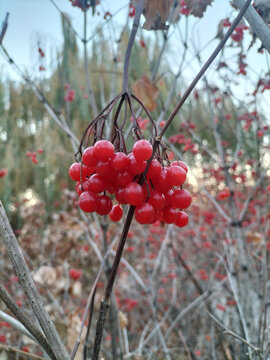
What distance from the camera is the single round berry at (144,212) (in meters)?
0.57

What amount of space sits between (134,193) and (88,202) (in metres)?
0.14

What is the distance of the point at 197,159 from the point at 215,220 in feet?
3.98

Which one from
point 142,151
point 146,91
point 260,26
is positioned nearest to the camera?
point 142,151

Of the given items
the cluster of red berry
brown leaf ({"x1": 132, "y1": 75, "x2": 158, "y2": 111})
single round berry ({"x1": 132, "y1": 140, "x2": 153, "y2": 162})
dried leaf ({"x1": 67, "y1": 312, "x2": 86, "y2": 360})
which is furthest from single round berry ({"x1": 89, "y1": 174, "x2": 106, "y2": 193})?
dried leaf ({"x1": 67, "y1": 312, "x2": 86, "y2": 360})

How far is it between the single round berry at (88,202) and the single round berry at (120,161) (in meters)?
0.11

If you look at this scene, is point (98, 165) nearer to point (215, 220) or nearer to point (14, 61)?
point (14, 61)

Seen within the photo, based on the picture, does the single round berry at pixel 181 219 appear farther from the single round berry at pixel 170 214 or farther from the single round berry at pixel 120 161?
the single round berry at pixel 120 161

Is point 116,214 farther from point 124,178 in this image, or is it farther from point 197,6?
point 197,6

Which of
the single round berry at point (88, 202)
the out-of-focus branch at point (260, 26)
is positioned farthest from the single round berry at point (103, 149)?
the out-of-focus branch at point (260, 26)

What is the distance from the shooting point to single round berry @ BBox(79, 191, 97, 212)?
0.63 meters

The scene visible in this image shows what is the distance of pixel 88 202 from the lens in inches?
24.9

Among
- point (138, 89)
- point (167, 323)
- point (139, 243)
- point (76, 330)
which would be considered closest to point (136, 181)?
point (138, 89)

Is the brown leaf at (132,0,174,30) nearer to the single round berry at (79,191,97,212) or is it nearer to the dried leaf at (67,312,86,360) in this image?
the single round berry at (79,191,97,212)

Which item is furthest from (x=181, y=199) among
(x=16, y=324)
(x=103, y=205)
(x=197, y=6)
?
(x=197, y=6)
